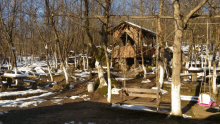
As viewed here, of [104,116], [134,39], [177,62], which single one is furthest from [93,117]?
[134,39]

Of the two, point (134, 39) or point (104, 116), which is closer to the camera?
point (104, 116)

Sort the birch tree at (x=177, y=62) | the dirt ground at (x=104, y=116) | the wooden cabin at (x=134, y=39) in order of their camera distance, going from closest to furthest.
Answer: the dirt ground at (x=104, y=116), the birch tree at (x=177, y=62), the wooden cabin at (x=134, y=39)

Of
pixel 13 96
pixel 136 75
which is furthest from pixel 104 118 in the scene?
pixel 136 75

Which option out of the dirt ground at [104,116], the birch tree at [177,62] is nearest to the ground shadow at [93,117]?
the dirt ground at [104,116]

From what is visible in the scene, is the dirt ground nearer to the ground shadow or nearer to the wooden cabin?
the ground shadow

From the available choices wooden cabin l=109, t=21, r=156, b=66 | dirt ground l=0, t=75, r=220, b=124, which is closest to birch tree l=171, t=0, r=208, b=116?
dirt ground l=0, t=75, r=220, b=124

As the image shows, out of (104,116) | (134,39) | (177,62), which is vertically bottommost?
(104,116)

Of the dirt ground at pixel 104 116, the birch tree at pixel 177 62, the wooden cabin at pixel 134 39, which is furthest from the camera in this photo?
the wooden cabin at pixel 134 39

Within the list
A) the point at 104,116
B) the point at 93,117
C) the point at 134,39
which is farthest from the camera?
the point at 134,39

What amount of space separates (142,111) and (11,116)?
624 cm

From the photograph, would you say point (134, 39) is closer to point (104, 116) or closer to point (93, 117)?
point (104, 116)

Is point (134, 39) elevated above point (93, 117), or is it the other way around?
point (134, 39)

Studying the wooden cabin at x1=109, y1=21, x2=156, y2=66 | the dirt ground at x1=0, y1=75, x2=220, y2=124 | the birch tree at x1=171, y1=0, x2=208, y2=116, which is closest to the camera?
the dirt ground at x1=0, y1=75, x2=220, y2=124

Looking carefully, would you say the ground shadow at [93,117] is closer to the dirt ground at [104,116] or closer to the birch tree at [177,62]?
the dirt ground at [104,116]
